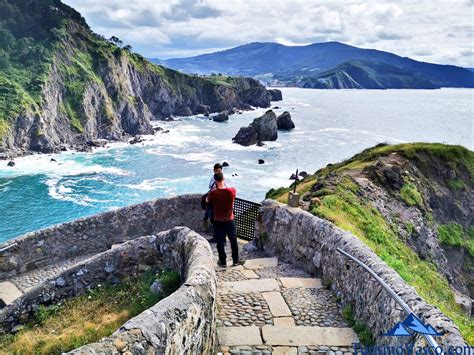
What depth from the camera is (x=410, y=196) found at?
29688 millimetres

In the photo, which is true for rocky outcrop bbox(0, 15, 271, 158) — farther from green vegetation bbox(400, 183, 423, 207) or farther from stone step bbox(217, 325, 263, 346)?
stone step bbox(217, 325, 263, 346)

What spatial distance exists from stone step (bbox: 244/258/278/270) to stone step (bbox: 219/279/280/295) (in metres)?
1.40

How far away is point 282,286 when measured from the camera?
928 centimetres

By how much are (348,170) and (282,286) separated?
2353 centimetres

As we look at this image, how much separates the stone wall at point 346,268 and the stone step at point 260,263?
48 cm

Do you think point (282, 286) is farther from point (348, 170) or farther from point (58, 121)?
point (58, 121)

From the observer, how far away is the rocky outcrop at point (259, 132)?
105 m

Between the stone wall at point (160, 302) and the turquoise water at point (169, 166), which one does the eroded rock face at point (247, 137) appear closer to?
the turquoise water at point (169, 166)

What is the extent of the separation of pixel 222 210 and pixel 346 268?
3.44m

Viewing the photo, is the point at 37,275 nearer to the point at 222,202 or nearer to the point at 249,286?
the point at 222,202

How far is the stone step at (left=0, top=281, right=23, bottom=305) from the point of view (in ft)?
38.2

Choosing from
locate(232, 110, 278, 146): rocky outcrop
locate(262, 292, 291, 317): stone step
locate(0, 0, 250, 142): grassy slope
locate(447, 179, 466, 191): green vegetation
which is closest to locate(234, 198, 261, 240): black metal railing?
locate(262, 292, 291, 317): stone step

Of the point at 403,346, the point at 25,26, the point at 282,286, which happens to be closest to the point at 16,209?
the point at 282,286

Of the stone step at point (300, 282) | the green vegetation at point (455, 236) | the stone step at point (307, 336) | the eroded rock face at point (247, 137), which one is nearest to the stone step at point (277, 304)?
the stone step at point (307, 336)
